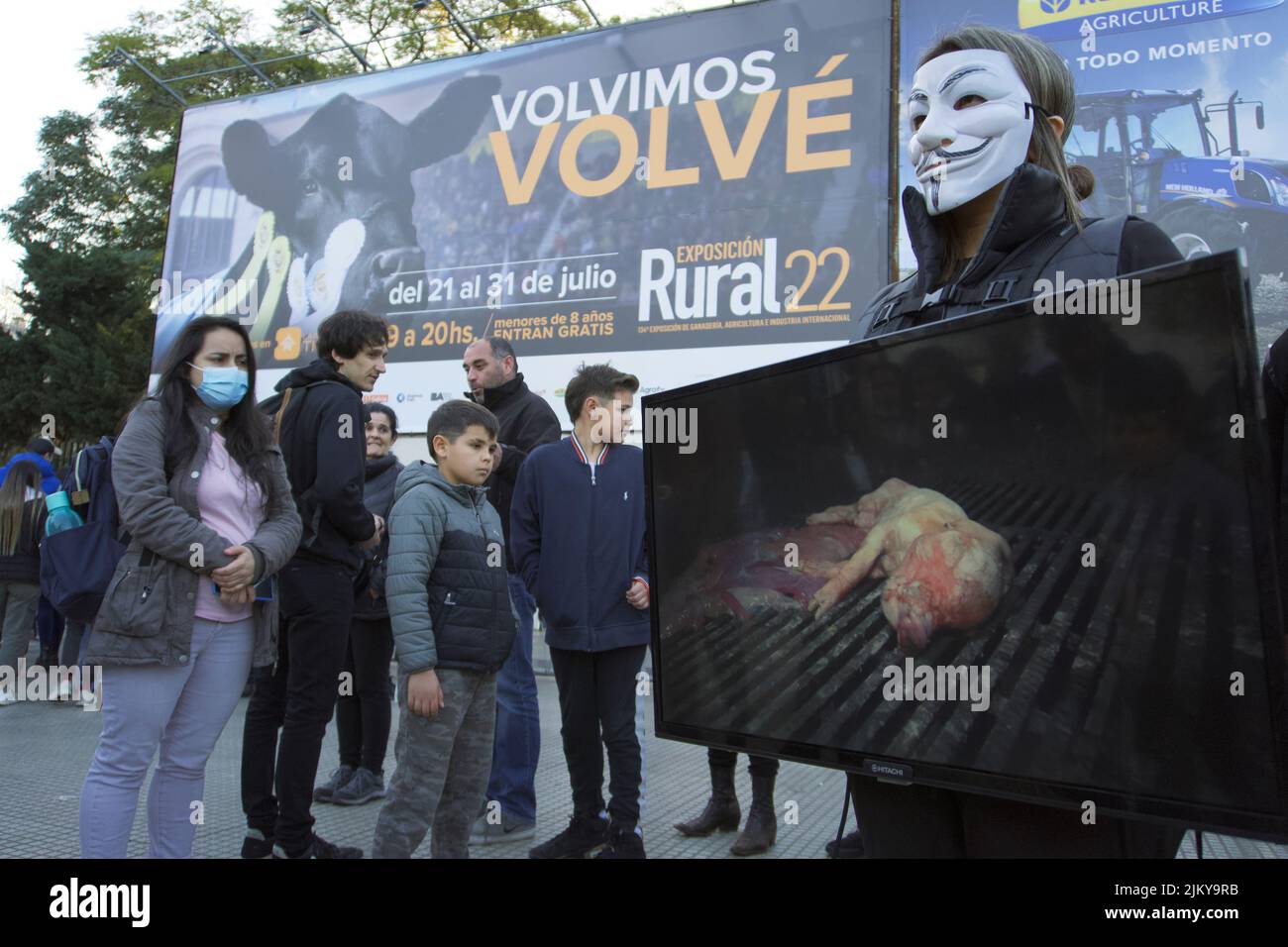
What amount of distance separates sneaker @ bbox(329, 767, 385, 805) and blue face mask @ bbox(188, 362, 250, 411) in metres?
2.26

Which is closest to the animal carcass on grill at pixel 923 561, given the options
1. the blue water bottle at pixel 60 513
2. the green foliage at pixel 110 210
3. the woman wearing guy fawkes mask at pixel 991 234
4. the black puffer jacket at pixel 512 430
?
the woman wearing guy fawkes mask at pixel 991 234

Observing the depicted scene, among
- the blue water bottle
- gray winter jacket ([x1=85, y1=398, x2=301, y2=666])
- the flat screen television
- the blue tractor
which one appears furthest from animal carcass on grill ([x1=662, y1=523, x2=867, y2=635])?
the blue tractor

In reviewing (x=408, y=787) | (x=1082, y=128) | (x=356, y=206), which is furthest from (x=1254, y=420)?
(x=356, y=206)

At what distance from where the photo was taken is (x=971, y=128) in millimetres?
1877

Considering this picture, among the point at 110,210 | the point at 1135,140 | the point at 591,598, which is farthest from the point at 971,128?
the point at 110,210

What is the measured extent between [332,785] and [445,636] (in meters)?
1.98

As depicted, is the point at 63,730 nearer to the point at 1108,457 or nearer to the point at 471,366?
the point at 471,366

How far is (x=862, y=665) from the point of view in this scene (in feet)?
4.78

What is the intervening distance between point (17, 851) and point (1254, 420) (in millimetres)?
4368

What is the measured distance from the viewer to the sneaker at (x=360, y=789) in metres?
5.01

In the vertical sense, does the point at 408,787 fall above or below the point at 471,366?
below

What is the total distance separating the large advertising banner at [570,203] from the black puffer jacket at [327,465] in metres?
6.38

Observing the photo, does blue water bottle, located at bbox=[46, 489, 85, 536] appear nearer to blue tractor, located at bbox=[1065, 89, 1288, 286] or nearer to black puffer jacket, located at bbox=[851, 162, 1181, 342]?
black puffer jacket, located at bbox=[851, 162, 1181, 342]

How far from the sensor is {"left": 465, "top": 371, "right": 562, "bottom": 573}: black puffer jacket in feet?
16.1
